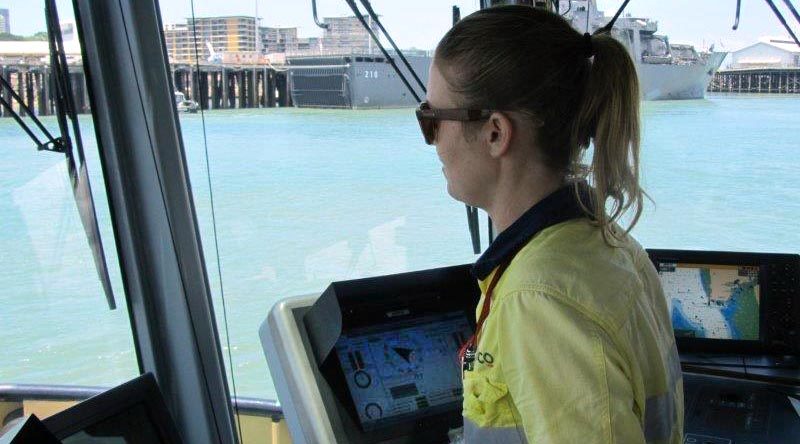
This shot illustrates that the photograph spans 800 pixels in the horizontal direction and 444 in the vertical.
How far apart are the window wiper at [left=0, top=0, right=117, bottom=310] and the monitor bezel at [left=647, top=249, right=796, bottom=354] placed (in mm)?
1615

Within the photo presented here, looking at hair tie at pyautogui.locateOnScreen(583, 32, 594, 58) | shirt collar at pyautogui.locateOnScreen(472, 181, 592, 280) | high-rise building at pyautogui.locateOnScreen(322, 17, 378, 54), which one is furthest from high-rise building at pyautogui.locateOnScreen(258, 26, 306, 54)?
shirt collar at pyautogui.locateOnScreen(472, 181, 592, 280)

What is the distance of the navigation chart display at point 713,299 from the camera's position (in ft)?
7.91

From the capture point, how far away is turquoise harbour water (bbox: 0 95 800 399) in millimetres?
2385

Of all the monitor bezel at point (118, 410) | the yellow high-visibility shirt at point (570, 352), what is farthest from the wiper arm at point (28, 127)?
the yellow high-visibility shirt at point (570, 352)

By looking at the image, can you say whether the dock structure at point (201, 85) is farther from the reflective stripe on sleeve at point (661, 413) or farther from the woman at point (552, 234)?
the reflective stripe on sleeve at point (661, 413)

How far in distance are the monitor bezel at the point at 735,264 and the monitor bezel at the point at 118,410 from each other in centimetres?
147

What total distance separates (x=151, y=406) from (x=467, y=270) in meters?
0.77

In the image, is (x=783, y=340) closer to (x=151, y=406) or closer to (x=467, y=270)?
(x=467, y=270)

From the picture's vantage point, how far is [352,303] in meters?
1.71

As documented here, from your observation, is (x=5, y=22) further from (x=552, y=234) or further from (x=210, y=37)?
(x=552, y=234)

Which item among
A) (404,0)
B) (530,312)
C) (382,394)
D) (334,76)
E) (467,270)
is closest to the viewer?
(530,312)

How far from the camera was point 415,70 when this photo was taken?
265 cm

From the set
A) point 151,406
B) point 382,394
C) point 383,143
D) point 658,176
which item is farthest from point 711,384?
point 658,176

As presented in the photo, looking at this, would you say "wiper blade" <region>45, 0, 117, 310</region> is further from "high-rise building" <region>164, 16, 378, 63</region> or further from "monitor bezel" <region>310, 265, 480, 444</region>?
"monitor bezel" <region>310, 265, 480, 444</region>
